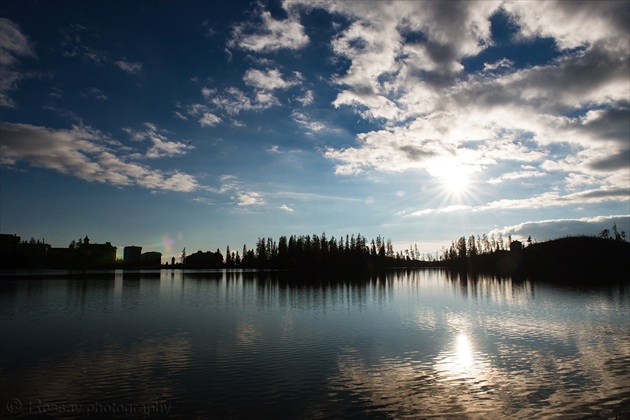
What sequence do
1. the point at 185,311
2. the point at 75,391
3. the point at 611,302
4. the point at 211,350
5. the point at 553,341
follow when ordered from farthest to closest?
the point at 611,302
the point at 185,311
the point at 553,341
the point at 211,350
the point at 75,391

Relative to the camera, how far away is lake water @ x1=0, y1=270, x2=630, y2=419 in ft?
63.2

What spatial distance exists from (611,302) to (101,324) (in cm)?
7943

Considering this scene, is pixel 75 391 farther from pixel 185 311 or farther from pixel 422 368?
pixel 185 311

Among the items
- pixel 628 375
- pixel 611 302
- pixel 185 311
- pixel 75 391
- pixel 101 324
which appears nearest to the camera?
pixel 75 391

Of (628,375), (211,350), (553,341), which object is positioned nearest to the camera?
(628,375)

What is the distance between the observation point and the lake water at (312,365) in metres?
19.3

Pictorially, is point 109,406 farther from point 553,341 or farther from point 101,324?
point 553,341

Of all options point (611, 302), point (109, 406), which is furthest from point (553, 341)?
point (611, 302)

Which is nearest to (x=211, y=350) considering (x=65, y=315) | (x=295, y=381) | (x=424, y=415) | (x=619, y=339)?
(x=295, y=381)

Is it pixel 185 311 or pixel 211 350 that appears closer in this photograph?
pixel 211 350

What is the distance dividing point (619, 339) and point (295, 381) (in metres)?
33.2

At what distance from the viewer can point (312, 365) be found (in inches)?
1054

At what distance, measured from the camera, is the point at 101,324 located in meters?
42.4

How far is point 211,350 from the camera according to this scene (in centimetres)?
3084
